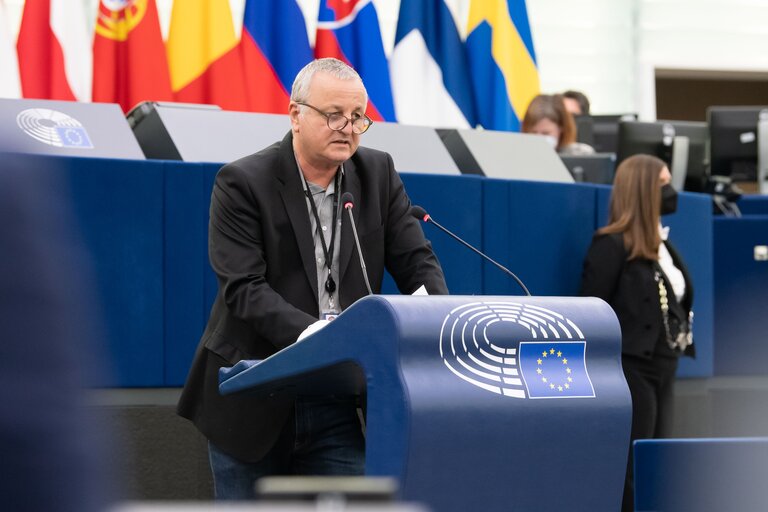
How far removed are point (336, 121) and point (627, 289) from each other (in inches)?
116

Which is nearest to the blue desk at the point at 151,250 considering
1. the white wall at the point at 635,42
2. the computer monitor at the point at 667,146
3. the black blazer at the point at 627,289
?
the black blazer at the point at 627,289

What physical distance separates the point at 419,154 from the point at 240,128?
2.47ft

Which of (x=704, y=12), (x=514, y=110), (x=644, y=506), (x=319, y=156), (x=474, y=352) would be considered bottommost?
(x=644, y=506)

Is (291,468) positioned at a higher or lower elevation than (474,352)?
lower

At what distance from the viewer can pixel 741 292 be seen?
269 inches

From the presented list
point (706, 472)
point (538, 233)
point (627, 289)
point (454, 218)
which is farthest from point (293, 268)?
point (627, 289)

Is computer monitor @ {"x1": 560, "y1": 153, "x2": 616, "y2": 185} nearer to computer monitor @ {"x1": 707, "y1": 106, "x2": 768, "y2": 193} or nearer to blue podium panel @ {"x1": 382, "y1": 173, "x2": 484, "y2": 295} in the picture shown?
blue podium panel @ {"x1": 382, "y1": 173, "x2": 484, "y2": 295}

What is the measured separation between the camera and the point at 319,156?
2.73m

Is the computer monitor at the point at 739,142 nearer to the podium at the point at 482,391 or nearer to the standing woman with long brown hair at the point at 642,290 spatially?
the standing woman with long brown hair at the point at 642,290

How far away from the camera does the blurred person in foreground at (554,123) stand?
6234 mm

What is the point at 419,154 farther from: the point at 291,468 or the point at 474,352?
the point at 474,352

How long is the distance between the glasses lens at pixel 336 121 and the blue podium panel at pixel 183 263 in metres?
1.72

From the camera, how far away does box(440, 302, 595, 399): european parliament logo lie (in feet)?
7.01

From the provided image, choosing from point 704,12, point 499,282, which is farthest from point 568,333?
point 704,12
